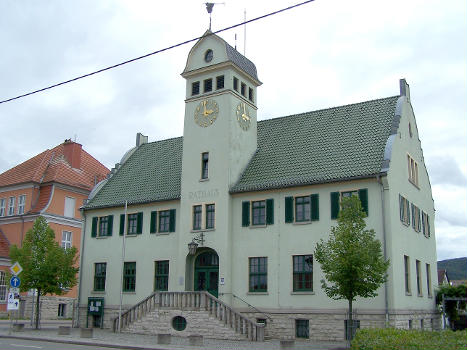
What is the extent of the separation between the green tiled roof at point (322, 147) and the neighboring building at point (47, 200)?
21764 mm

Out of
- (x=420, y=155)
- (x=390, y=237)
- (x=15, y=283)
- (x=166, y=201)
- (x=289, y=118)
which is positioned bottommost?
(x=15, y=283)

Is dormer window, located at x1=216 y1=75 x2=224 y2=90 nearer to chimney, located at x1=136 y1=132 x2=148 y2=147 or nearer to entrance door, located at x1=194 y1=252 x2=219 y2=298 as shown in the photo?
entrance door, located at x1=194 y1=252 x2=219 y2=298

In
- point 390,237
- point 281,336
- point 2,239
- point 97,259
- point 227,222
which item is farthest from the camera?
point 2,239

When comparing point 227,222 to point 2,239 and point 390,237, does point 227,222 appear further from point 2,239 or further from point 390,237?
point 2,239

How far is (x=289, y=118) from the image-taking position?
35.2 m

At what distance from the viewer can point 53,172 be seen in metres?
48.8

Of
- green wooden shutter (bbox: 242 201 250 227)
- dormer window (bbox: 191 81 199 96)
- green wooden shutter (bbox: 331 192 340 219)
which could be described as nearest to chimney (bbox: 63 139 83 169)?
dormer window (bbox: 191 81 199 96)

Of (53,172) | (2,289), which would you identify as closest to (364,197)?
(2,289)

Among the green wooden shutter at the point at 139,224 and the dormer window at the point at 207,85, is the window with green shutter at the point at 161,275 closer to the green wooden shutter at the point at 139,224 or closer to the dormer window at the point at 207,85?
the green wooden shutter at the point at 139,224

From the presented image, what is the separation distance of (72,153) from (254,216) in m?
28.0

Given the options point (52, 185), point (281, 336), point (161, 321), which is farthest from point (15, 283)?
point (52, 185)

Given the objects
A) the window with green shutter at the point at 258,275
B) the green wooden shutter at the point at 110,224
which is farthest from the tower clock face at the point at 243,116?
the green wooden shutter at the point at 110,224

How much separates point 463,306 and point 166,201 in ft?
61.4

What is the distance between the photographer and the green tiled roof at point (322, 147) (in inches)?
A: 1112
